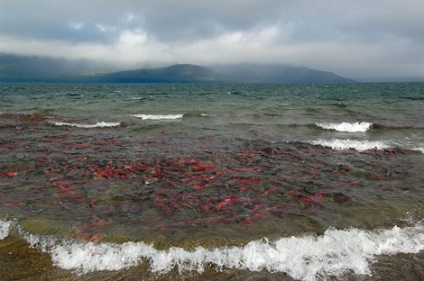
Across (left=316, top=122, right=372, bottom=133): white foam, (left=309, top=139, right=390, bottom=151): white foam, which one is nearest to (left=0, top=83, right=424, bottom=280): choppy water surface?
(left=309, top=139, right=390, bottom=151): white foam

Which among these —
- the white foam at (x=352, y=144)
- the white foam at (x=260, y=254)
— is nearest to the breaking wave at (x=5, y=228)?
the white foam at (x=260, y=254)

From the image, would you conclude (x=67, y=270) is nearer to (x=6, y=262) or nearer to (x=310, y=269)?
(x=6, y=262)

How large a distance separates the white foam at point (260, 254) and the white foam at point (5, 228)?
0.49m

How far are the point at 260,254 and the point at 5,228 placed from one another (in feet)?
19.2

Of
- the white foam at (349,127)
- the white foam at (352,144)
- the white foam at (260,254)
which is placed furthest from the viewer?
the white foam at (349,127)

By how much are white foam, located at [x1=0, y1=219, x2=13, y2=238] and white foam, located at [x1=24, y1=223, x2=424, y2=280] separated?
0.49 meters

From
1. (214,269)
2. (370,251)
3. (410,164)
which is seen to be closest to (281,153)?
(410,164)

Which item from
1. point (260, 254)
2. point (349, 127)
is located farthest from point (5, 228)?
point (349, 127)

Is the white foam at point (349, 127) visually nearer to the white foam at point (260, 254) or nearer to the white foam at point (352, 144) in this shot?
the white foam at point (352, 144)

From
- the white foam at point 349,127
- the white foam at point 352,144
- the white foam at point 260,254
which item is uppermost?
the white foam at point 349,127

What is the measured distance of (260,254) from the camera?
582cm

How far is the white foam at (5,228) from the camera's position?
21.1 ft

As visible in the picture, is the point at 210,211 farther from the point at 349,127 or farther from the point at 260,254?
the point at 349,127

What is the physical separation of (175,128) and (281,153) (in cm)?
1024
